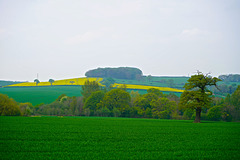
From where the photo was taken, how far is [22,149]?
44.3ft

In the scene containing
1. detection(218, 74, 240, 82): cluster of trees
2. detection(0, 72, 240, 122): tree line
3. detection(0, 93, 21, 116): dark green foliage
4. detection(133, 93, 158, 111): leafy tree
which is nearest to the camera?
detection(0, 93, 21, 116): dark green foliage

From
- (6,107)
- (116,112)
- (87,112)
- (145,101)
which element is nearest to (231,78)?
(145,101)

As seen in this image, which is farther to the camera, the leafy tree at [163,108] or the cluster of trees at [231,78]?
the cluster of trees at [231,78]

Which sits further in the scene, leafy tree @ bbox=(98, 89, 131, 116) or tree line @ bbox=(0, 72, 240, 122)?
leafy tree @ bbox=(98, 89, 131, 116)

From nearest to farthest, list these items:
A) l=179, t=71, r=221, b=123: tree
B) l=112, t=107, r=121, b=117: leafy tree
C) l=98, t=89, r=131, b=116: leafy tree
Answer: l=179, t=71, r=221, b=123: tree < l=112, t=107, r=121, b=117: leafy tree < l=98, t=89, r=131, b=116: leafy tree

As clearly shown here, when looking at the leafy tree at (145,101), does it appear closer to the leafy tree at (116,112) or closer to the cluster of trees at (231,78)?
the leafy tree at (116,112)

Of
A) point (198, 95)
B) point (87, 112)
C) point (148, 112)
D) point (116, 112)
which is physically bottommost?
point (87, 112)

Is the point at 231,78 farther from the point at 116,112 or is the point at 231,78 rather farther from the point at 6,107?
the point at 6,107

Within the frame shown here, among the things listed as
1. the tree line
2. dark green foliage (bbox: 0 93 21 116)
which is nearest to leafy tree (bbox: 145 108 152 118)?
the tree line

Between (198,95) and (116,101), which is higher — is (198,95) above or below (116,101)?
above

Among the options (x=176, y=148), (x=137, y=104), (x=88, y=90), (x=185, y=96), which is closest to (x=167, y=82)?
(x=88, y=90)

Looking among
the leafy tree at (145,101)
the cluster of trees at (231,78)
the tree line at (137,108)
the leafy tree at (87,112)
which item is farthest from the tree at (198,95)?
the cluster of trees at (231,78)

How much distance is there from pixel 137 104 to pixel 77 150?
58.9m

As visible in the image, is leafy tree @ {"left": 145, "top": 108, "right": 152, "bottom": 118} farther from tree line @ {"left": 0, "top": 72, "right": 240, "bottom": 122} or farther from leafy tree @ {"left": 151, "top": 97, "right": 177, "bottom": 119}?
leafy tree @ {"left": 151, "top": 97, "right": 177, "bottom": 119}
